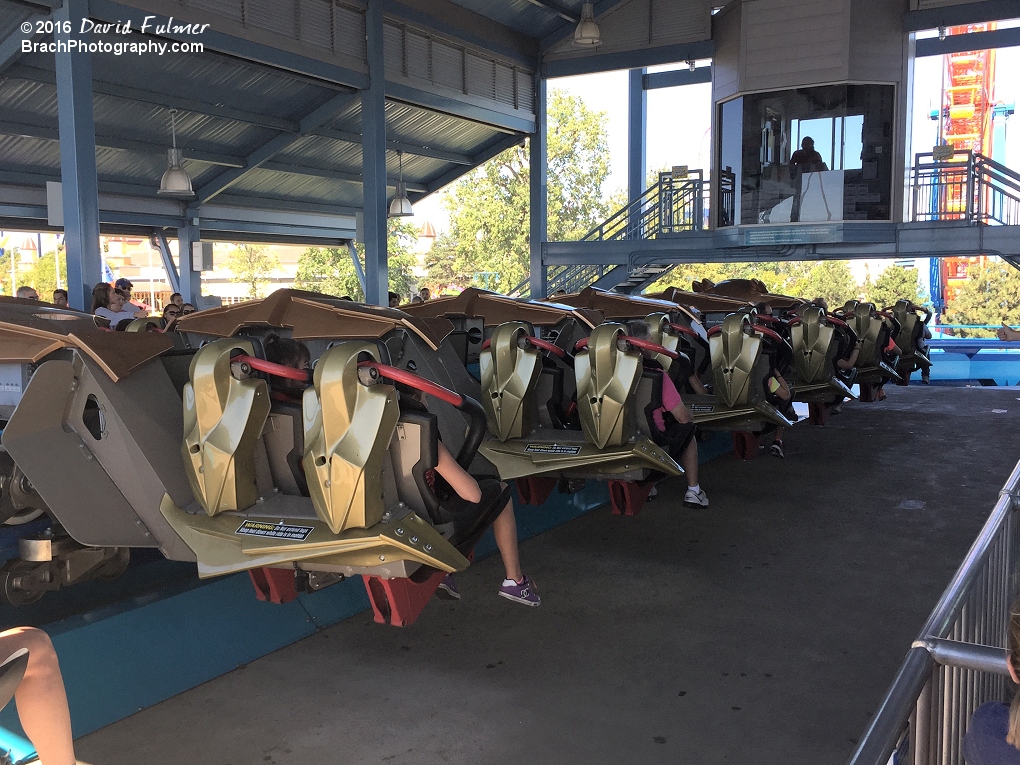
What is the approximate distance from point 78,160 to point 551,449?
5947mm

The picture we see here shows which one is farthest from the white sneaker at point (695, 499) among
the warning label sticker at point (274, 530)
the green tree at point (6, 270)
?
the green tree at point (6, 270)

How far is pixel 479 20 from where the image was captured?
51.6 feet

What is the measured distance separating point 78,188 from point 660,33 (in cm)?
1211

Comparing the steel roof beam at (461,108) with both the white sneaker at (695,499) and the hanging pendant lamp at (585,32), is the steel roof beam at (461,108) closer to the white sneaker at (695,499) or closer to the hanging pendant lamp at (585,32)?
the hanging pendant lamp at (585,32)

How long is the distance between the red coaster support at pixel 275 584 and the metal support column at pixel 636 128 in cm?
1659

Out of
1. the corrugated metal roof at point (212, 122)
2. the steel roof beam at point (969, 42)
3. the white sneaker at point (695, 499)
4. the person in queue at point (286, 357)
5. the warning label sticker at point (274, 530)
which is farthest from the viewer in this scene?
the steel roof beam at point (969, 42)

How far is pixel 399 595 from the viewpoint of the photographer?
366 cm

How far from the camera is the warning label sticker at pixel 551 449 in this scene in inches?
213

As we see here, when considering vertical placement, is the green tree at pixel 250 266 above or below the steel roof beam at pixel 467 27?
below

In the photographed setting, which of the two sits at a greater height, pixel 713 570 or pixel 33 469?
pixel 33 469

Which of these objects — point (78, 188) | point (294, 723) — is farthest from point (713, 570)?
point (78, 188)

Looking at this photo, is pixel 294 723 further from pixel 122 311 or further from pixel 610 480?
pixel 122 311

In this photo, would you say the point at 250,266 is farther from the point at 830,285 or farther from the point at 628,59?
the point at 628,59

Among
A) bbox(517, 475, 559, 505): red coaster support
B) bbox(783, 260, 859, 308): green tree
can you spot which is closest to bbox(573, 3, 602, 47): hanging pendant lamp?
bbox(517, 475, 559, 505): red coaster support
